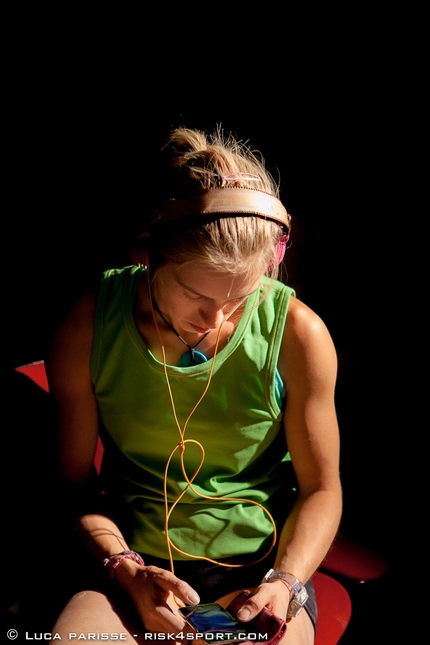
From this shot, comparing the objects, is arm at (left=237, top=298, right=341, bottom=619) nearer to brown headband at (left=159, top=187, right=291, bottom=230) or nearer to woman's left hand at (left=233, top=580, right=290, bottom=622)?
woman's left hand at (left=233, top=580, right=290, bottom=622)

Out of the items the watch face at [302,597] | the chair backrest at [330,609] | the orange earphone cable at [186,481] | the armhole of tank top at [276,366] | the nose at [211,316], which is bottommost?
the chair backrest at [330,609]

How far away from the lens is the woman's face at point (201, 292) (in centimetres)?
107

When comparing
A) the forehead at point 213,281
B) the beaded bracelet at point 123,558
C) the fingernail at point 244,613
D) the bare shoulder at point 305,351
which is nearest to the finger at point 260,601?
the fingernail at point 244,613

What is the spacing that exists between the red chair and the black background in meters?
0.31

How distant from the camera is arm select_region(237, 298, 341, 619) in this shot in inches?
47.8

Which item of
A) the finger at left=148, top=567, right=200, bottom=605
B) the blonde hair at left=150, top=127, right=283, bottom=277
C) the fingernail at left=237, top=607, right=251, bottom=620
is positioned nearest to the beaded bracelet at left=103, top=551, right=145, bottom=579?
the finger at left=148, top=567, right=200, bottom=605

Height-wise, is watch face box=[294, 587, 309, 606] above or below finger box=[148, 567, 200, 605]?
below

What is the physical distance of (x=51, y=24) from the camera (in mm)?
2158

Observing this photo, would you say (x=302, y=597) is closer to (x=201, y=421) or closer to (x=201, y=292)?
(x=201, y=421)

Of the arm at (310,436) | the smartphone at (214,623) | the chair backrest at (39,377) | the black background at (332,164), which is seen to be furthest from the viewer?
the black background at (332,164)

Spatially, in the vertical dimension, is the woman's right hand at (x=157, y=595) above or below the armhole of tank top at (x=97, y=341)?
below

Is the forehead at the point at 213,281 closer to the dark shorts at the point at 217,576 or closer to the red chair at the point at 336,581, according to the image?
the dark shorts at the point at 217,576

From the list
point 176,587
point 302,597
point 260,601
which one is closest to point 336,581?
point 302,597

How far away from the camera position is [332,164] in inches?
84.5
